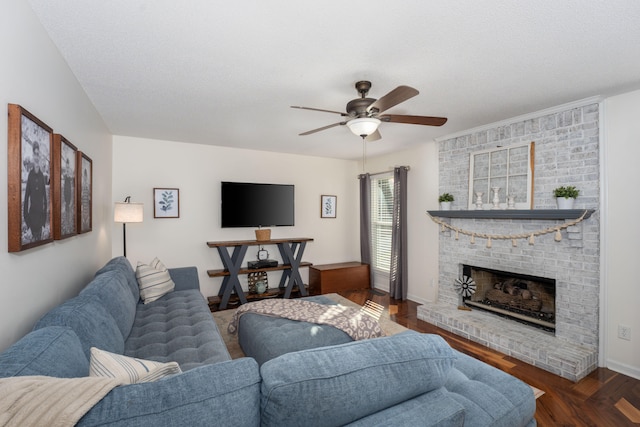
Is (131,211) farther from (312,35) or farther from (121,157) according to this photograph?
(312,35)

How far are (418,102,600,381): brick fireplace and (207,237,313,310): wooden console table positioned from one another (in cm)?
198

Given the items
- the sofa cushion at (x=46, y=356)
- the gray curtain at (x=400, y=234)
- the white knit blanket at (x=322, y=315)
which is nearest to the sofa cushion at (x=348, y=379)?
the sofa cushion at (x=46, y=356)

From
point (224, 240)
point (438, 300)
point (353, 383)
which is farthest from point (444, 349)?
point (224, 240)

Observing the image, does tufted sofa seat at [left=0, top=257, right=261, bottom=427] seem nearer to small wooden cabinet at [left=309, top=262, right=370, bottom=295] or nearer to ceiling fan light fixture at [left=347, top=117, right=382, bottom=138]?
ceiling fan light fixture at [left=347, top=117, right=382, bottom=138]

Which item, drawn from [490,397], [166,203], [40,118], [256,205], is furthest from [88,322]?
[256,205]

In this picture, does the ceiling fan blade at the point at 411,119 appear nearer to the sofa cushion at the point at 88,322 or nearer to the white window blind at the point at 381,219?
the sofa cushion at the point at 88,322

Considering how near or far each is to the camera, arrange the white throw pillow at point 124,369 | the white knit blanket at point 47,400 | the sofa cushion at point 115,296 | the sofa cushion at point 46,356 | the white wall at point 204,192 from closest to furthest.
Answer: the white knit blanket at point 47,400, the sofa cushion at point 46,356, the white throw pillow at point 124,369, the sofa cushion at point 115,296, the white wall at point 204,192

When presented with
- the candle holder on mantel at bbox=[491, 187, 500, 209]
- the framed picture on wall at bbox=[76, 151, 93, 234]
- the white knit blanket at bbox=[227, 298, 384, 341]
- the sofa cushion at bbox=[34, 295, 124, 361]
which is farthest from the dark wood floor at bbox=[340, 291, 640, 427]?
the framed picture on wall at bbox=[76, 151, 93, 234]

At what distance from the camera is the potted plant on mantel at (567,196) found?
9.32 feet

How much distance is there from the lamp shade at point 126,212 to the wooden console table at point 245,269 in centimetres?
108

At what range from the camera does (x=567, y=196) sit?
2.84 meters

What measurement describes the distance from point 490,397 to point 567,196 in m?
2.28

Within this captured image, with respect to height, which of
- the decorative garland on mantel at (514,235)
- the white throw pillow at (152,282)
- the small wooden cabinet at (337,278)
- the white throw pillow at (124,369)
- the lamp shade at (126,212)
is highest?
the lamp shade at (126,212)

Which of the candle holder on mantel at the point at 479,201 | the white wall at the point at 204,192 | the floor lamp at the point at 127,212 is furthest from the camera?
the white wall at the point at 204,192
